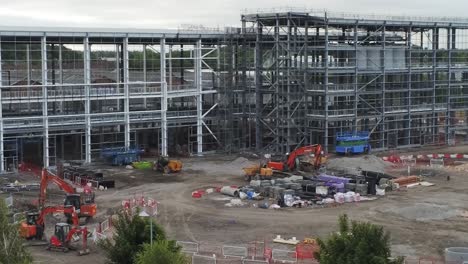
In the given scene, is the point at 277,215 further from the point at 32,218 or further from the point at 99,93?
the point at 99,93

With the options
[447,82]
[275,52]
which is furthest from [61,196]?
[447,82]

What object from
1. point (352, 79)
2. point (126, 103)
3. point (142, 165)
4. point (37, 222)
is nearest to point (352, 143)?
point (352, 79)

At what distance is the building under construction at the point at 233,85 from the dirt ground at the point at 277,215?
9360 millimetres

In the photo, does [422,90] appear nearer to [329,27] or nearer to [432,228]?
[329,27]

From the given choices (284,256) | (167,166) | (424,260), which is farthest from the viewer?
(167,166)

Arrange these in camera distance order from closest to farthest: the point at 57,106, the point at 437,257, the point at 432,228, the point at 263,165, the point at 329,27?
the point at 437,257 → the point at 432,228 → the point at 263,165 → the point at 57,106 → the point at 329,27

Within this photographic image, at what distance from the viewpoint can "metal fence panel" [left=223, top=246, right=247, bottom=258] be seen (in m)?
31.4

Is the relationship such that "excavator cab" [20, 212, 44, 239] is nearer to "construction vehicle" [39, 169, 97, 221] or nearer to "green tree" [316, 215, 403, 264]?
"construction vehicle" [39, 169, 97, 221]

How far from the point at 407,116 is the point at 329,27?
39.4 feet

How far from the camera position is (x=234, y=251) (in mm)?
32031

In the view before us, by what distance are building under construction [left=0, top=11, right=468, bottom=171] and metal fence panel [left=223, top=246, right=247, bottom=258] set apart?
28.3 metres

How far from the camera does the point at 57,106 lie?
61.8 m

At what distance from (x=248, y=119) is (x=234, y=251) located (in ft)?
118

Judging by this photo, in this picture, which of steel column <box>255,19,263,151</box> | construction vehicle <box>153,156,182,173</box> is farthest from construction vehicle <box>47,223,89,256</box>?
steel column <box>255,19,263,151</box>
